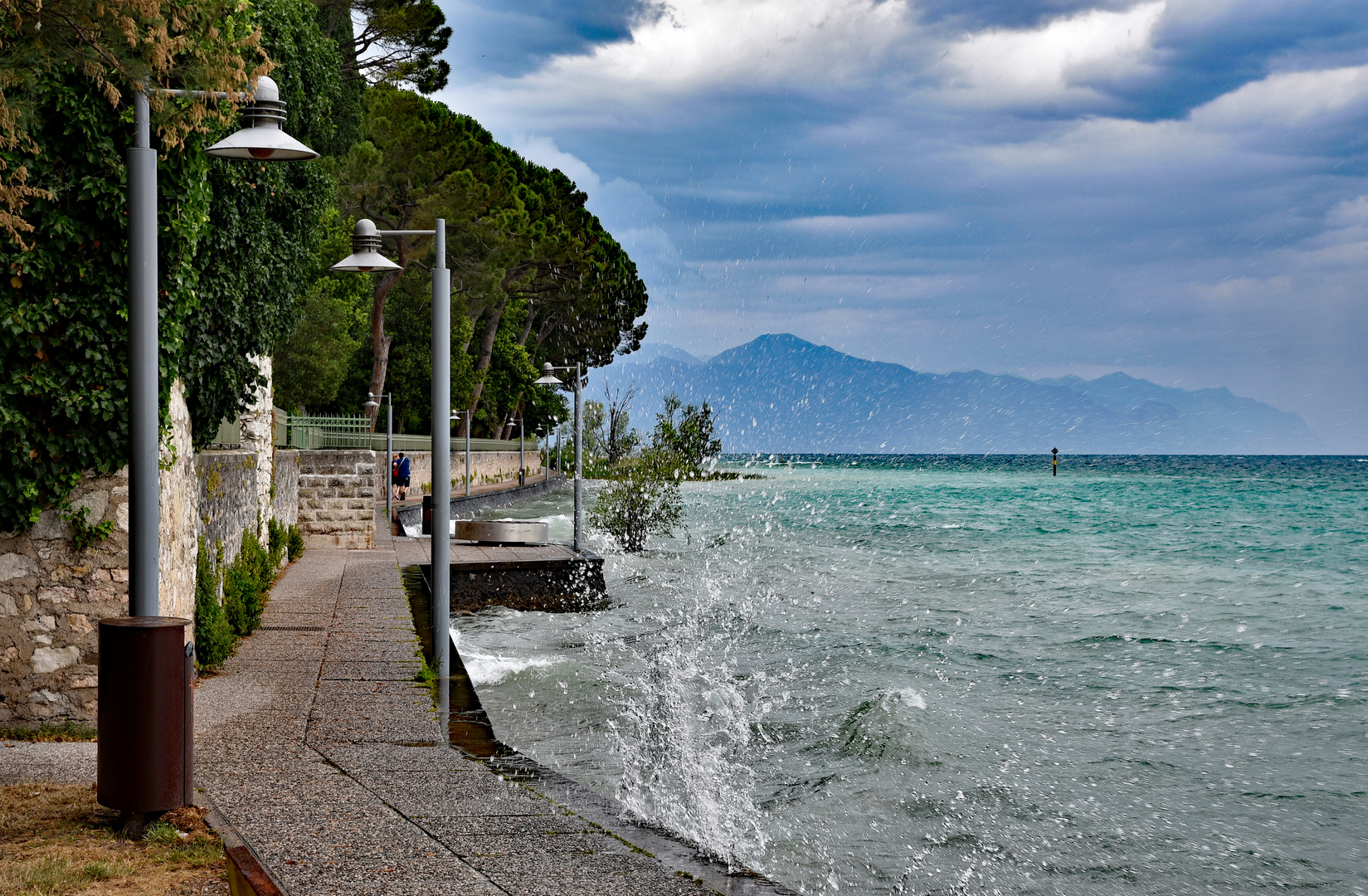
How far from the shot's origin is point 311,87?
1761 centimetres

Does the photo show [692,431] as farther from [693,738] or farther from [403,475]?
[693,738]

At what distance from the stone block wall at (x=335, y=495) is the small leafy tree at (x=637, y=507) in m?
8.99

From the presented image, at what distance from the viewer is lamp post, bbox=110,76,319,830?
4.73 meters

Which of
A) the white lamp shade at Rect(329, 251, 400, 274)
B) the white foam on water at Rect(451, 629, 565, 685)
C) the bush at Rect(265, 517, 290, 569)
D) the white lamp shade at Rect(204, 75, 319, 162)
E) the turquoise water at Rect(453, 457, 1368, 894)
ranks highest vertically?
the white lamp shade at Rect(204, 75, 319, 162)

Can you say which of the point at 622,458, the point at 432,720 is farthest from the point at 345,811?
the point at 622,458

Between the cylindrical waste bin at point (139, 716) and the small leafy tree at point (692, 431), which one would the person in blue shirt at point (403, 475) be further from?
the cylindrical waste bin at point (139, 716)

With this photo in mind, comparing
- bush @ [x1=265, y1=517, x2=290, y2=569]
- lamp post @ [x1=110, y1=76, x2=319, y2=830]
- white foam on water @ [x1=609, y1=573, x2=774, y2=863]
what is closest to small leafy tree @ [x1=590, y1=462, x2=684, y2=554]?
white foam on water @ [x1=609, y1=573, x2=774, y2=863]

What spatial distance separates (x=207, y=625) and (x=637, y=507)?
19934mm

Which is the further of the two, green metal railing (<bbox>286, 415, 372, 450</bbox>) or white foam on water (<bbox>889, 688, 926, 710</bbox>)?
green metal railing (<bbox>286, 415, 372, 450</bbox>)

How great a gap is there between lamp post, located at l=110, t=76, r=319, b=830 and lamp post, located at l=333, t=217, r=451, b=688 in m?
4.17

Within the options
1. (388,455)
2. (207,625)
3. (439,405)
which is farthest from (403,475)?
(207,625)

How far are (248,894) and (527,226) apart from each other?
41.4 metres

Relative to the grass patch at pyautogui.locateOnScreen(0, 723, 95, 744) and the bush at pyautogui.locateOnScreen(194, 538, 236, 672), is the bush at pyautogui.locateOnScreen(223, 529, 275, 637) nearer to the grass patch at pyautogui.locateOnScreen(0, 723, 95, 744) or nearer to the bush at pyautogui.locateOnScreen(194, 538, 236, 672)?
the bush at pyautogui.locateOnScreen(194, 538, 236, 672)

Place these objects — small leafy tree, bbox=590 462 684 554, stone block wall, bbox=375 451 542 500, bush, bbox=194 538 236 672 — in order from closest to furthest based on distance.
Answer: bush, bbox=194 538 236 672 < small leafy tree, bbox=590 462 684 554 < stone block wall, bbox=375 451 542 500
